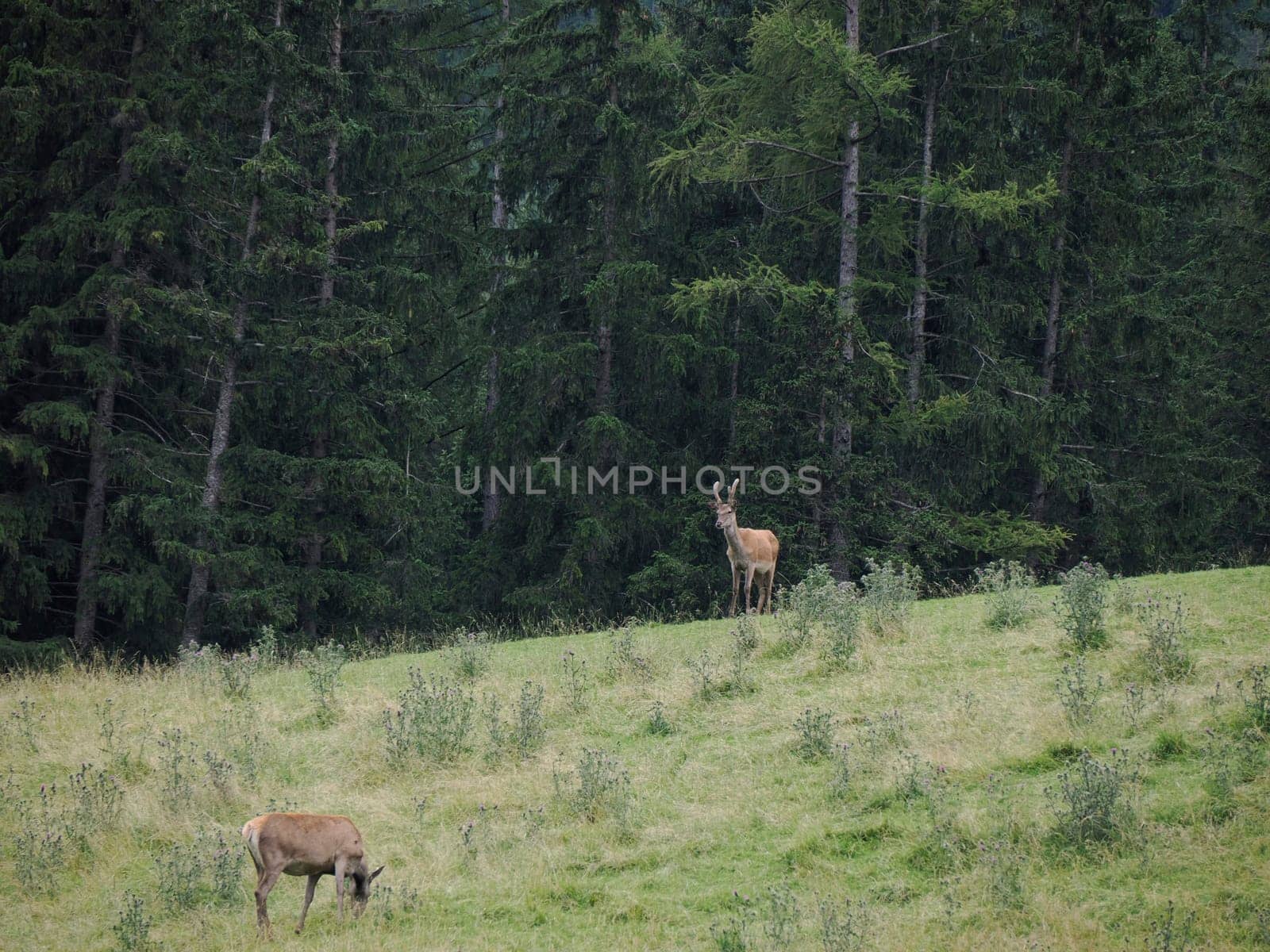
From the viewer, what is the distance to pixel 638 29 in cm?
2603

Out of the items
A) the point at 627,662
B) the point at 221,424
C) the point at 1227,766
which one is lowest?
the point at 627,662

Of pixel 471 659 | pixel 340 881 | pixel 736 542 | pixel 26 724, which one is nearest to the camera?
pixel 340 881

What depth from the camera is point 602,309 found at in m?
24.8

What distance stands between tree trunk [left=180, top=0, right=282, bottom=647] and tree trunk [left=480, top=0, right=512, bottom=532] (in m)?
5.89

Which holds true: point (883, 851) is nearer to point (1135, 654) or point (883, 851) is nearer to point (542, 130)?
point (1135, 654)

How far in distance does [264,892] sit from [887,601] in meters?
8.35

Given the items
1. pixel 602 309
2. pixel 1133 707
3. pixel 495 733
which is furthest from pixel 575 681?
pixel 602 309

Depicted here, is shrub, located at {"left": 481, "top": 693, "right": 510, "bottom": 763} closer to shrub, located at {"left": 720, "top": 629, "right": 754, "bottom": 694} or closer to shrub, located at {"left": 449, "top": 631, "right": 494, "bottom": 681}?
shrub, located at {"left": 449, "top": 631, "right": 494, "bottom": 681}

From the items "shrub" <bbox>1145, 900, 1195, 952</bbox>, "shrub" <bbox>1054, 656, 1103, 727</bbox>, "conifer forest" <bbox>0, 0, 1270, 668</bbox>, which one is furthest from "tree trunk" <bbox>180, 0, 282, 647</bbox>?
"shrub" <bbox>1145, 900, 1195, 952</bbox>

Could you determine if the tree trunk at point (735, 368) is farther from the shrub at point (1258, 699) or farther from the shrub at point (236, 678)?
the shrub at point (1258, 699)

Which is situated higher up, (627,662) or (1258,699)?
(1258,699)

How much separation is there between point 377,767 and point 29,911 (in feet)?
10.1

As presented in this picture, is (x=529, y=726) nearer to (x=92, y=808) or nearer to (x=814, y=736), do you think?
(x=814, y=736)

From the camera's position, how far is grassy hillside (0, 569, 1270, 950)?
289 inches
